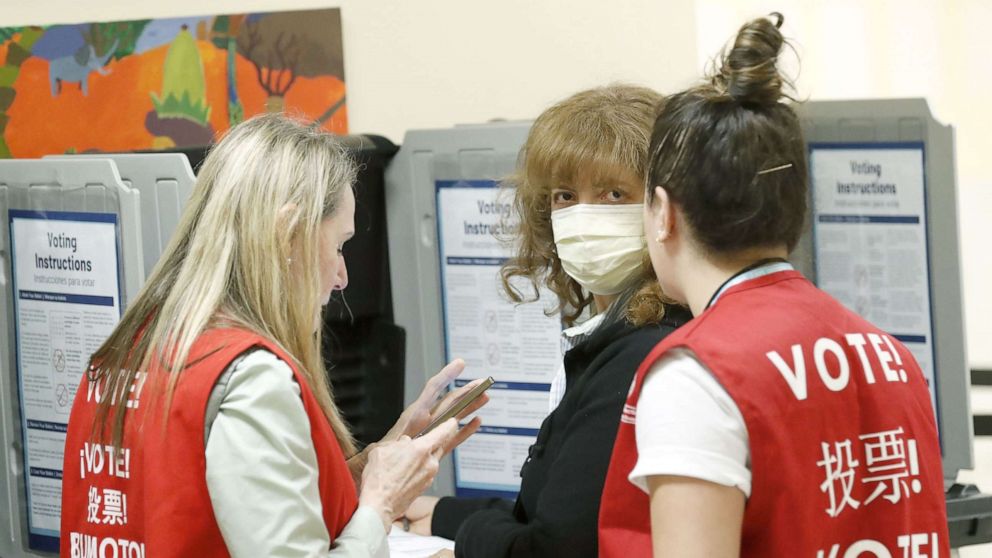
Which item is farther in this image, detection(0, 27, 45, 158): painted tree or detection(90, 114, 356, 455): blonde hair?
detection(0, 27, 45, 158): painted tree

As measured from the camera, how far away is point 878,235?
1.85 m

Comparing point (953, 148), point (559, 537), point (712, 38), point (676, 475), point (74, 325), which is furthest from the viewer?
point (712, 38)

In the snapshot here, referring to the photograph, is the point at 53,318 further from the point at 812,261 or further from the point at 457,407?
the point at 812,261

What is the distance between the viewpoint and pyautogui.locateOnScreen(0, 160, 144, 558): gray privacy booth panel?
1862mm

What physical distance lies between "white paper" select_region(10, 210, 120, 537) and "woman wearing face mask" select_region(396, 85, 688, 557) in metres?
0.75

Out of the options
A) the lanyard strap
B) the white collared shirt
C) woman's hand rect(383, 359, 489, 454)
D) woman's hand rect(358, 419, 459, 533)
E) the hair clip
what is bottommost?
woman's hand rect(358, 419, 459, 533)

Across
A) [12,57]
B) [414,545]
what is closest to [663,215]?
[414,545]

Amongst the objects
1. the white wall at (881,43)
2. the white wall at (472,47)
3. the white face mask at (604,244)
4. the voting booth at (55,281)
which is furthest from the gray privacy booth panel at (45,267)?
the white wall at (881,43)

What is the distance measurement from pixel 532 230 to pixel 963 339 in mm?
745

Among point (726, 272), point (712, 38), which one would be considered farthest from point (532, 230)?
point (712, 38)

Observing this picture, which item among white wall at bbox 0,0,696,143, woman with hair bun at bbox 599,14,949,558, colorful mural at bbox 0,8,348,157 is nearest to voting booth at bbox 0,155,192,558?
colorful mural at bbox 0,8,348,157

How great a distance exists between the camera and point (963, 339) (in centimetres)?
183

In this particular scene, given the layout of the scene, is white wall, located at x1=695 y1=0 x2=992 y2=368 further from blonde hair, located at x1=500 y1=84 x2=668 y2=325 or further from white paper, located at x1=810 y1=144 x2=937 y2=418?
blonde hair, located at x1=500 y1=84 x2=668 y2=325

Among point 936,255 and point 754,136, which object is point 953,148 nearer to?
point 936,255
